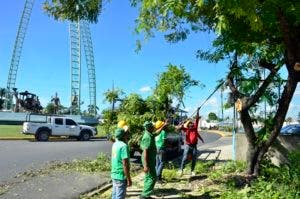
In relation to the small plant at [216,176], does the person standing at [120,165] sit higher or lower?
higher

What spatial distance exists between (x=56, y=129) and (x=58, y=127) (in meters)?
0.22

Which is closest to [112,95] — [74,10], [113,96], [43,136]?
[113,96]

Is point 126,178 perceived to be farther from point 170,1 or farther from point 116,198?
point 170,1

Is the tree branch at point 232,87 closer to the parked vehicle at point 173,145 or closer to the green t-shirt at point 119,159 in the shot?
the green t-shirt at point 119,159

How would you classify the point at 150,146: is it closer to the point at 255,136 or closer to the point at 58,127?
the point at 255,136

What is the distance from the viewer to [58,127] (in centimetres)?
3875

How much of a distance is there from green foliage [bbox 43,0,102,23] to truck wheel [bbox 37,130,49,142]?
26.8 meters

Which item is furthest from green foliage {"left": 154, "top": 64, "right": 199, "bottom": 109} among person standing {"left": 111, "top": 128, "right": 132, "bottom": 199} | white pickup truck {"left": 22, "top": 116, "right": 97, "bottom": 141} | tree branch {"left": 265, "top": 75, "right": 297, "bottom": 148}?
white pickup truck {"left": 22, "top": 116, "right": 97, "bottom": 141}

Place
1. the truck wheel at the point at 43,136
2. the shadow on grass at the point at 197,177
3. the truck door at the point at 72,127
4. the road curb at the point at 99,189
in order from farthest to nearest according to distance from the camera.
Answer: the truck door at the point at 72,127, the truck wheel at the point at 43,136, the shadow on grass at the point at 197,177, the road curb at the point at 99,189

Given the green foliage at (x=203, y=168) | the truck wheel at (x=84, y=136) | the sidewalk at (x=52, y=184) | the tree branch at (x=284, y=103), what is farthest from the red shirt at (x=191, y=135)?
the truck wheel at (x=84, y=136)

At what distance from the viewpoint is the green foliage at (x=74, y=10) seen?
11.2 metres

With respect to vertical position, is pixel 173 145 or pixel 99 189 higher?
pixel 173 145

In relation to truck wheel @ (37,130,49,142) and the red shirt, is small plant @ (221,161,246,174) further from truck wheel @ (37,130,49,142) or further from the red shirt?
truck wheel @ (37,130,49,142)

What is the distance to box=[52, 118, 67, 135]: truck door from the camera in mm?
38500
